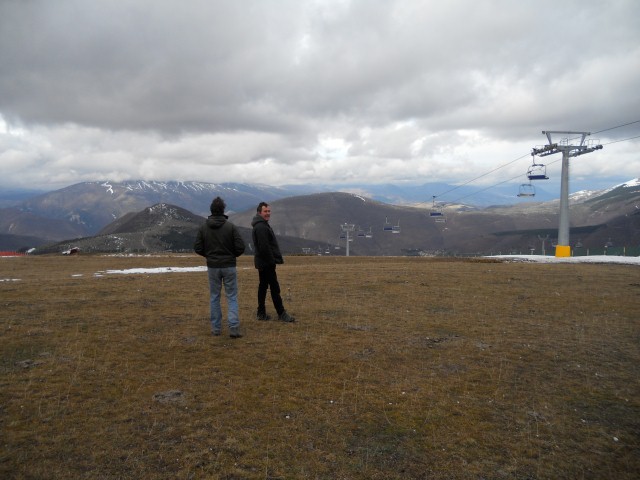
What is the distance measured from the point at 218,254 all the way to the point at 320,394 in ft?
15.3

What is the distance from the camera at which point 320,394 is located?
22.9 ft

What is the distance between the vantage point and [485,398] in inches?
275

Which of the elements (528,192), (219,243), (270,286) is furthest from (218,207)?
(528,192)

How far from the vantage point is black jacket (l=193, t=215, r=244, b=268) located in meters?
10.2

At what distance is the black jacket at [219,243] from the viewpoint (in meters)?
10.2

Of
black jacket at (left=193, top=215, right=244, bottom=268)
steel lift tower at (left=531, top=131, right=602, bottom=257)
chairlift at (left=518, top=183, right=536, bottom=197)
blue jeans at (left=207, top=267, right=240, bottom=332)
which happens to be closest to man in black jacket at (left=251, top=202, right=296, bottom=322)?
black jacket at (left=193, top=215, right=244, bottom=268)

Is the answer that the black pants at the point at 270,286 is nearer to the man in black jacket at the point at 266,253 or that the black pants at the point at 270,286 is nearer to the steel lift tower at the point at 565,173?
the man in black jacket at the point at 266,253

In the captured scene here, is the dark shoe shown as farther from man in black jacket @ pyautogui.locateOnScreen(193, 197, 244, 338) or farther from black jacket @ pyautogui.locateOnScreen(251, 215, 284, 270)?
man in black jacket @ pyautogui.locateOnScreen(193, 197, 244, 338)

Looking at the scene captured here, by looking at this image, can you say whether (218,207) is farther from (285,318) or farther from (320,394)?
(320,394)

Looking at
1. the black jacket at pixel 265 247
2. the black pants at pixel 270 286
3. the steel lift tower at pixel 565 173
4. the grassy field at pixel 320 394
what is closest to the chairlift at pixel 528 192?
the steel lift tower at pixel 565 173

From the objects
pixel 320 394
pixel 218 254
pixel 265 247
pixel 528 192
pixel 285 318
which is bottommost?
pixel 320 394

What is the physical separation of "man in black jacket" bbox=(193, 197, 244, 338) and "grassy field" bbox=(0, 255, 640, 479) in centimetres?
77

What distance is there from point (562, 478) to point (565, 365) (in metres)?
4.25

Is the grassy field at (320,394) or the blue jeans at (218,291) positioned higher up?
the blue jeans at (218,291)
